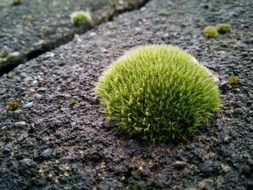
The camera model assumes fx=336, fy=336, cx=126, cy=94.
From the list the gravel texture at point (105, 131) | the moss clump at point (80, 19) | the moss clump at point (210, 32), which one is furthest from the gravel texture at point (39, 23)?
the moss clump at point (210, 32)

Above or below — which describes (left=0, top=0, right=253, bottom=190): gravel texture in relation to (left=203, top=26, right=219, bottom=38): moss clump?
below

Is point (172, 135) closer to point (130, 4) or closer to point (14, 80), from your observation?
point (14, 80)

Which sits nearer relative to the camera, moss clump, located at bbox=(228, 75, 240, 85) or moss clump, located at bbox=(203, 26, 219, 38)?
moss clump, located at bbox=(228, 75, 240, 85)

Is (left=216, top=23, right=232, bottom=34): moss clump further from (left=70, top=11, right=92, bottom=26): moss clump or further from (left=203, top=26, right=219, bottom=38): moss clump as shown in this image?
(left=70, top=11, right=92, bottom=26): moss clump

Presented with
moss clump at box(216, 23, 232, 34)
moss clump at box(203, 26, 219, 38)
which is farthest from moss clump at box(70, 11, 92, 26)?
moss clump at box(216, 23, 232, 34)

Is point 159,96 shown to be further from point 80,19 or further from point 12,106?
point 80,19

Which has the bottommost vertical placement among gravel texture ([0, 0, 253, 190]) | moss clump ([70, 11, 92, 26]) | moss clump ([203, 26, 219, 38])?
gravel texture ([0, 0, 253, 190])

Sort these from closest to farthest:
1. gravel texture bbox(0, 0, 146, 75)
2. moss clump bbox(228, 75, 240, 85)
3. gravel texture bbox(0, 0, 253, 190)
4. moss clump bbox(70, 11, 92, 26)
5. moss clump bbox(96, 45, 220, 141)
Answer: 1. gravel texture bbox(0, 0, 253, 190)
2. moss clump bbox(96, 45, 220, 141)
3. moss clump bbox(228, 75, 240, 85)
4. gravel texture bbox(0, 0, 146, 75)
5. moss clump bbox(70, 11, 92, 26)

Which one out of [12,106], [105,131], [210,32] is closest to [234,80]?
[210,32]
